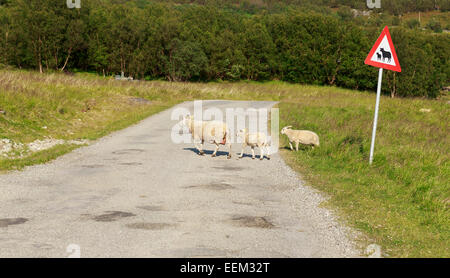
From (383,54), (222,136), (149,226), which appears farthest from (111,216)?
(383,54)

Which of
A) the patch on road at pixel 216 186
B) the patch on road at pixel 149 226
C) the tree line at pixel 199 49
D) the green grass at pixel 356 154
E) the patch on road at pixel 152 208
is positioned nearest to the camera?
the patch on road at pixel 149 226

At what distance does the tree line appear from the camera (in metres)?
69.8

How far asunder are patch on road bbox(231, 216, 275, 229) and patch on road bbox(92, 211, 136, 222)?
1.81 metres

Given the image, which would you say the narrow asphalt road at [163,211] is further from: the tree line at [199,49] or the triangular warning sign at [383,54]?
the tree line at [199,49]

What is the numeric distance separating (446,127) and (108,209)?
2287 centimetres

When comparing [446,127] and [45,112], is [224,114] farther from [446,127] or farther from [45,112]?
[446,127]

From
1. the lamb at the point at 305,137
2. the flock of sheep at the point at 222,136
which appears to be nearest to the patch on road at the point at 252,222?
the flock of sheep at the point at 222,136

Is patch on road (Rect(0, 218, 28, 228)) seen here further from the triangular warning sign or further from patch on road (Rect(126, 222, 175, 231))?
the triangular warning sign

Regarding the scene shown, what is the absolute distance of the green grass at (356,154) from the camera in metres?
6.81

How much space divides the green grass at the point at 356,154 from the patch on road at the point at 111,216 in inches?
150

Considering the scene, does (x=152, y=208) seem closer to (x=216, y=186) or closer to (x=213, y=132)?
(x=216, y=186)

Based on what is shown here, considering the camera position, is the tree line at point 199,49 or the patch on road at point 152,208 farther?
the tree line at point 199,49

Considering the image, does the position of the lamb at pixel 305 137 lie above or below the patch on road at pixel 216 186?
above
